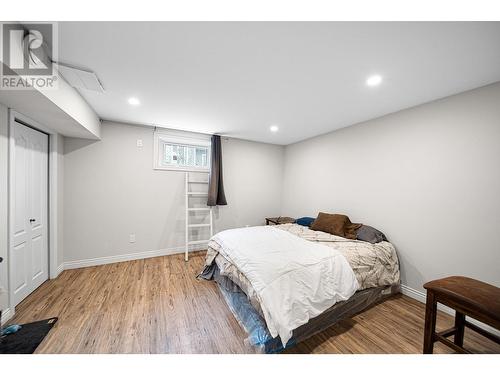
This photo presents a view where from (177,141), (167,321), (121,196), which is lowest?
(167,321)

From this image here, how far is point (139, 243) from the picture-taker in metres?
3.12

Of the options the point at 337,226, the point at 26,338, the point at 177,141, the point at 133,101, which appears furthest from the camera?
the point at 177,141

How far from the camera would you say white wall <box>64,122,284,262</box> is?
2.73m

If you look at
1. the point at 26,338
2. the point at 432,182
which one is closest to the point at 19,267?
the point at 26,338

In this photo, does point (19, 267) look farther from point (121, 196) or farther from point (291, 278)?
point (291, 278)

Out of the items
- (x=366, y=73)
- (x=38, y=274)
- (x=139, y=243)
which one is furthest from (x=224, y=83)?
(x=38, y=274)

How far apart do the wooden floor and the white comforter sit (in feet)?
1.09

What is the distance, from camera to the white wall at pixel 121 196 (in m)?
2.73

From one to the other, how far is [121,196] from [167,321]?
7.02 feet

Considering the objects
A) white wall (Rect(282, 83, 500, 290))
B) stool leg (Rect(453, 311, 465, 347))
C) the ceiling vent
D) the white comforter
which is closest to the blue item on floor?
the white comforter

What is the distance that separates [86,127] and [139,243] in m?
1.90

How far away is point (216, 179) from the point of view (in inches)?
139
